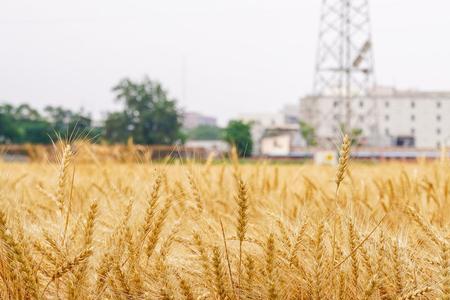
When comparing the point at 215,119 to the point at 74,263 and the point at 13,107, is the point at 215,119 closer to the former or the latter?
the point at 13,107

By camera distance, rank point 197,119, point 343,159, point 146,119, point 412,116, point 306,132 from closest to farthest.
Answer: point 343,159 → point 146,119 → point 306,132 → point 412,116 → point 197,119

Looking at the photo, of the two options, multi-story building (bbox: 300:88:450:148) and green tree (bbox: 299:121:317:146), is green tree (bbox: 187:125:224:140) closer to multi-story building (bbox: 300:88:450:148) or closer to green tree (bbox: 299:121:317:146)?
multi-story building (bbox: 300:88:450:148)

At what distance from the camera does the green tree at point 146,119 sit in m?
45.1

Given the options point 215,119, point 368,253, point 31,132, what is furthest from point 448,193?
point 215,119

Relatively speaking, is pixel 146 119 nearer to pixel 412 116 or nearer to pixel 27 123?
pixel 27 123

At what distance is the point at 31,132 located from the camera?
159 ft

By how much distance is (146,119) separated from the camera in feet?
149

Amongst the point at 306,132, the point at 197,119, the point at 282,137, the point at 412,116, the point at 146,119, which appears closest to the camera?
the point at 146,119

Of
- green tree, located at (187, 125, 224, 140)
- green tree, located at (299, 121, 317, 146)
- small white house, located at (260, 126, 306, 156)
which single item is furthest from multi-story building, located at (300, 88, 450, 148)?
green tree, located at (187, 125, 224, 140)

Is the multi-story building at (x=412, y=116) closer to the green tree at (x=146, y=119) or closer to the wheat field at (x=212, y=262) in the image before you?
the green tree at (x=146, y=119)

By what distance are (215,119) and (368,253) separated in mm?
153756

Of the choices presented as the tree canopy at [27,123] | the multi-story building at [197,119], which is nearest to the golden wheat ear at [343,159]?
the tree canopy at [27,123]

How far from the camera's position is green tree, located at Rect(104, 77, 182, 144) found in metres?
45.1

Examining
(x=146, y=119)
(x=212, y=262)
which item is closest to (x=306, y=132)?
(x=146, y=119)
